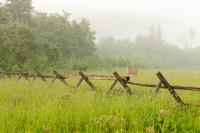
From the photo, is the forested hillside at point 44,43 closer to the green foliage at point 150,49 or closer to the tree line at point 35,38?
the tree line at point 35,38

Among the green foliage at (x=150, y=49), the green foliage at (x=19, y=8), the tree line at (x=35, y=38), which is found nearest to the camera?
the tree line at (x=35, y=38)

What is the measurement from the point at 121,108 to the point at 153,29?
75.8 m

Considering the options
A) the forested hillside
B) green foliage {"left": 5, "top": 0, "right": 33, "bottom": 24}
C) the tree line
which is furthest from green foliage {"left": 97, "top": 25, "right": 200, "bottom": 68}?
green foliage {"left": 5, "top": 0, "right": 33, "bottom": 24}

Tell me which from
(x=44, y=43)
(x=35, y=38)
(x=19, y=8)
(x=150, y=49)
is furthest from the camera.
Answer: (x=150, y=49)

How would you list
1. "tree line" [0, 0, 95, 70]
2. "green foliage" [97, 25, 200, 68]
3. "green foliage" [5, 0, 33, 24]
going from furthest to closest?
"green foliage" [97, 25, 200, 68] < "green foliage" [5, 0, 33, 24] < "tree line" [0, 0, 95, 70]

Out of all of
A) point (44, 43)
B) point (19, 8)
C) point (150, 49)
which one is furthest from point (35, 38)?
point (150, 49)

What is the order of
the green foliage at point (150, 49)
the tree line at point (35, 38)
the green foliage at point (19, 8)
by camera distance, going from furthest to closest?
the green foliage at point (150, 49)
the green foliage at point (19, 8)
the tree line at point (35, 38)

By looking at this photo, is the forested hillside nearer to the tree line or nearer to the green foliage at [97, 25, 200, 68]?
the tree line

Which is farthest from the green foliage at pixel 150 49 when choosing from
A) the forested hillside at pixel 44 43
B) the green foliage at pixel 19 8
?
the green foliage at pixel 19 8

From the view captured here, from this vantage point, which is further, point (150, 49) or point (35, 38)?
point (150, 49)

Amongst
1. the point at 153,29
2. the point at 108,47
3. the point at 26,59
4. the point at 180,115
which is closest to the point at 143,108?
the point at 180,115

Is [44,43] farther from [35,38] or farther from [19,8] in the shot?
[19,8]

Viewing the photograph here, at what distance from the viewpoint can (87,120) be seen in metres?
3.63

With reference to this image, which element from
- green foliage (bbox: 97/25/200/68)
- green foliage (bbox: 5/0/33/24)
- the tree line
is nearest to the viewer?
the tree line
